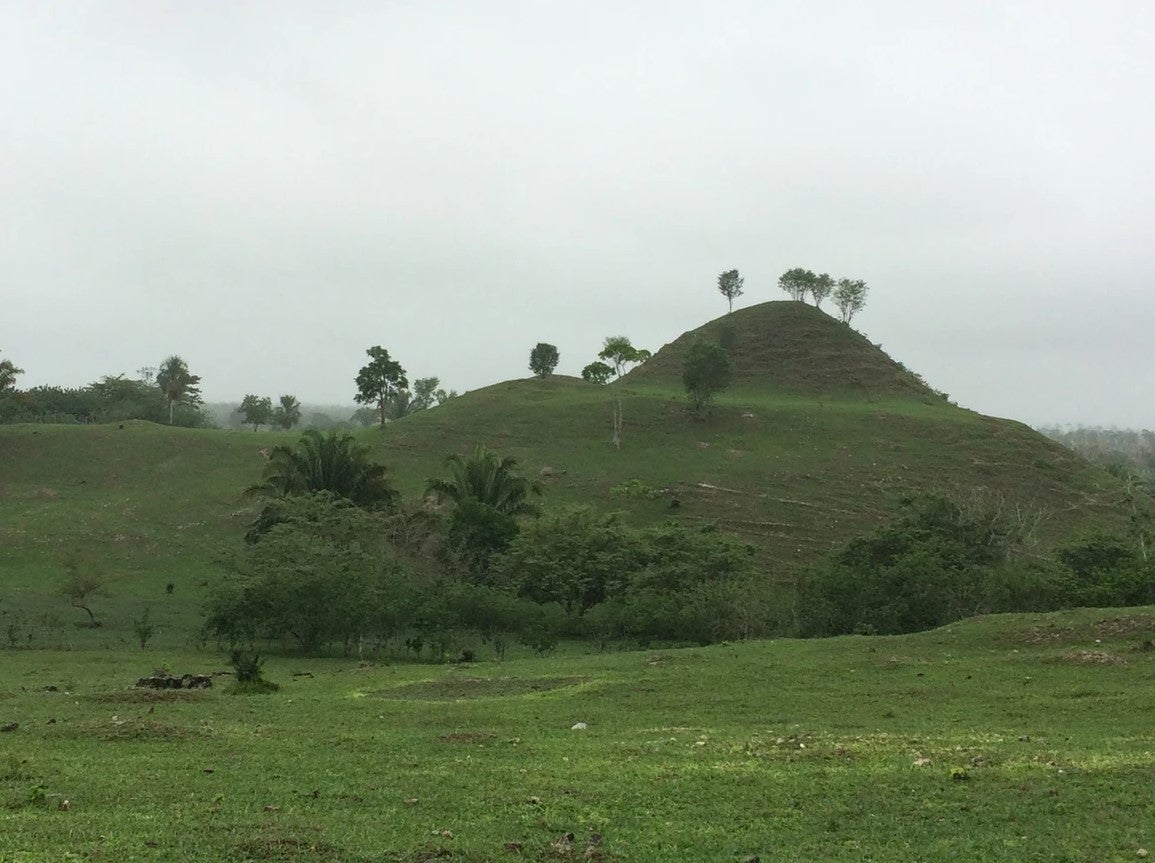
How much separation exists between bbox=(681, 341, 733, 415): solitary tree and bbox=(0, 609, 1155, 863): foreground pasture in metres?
69.1

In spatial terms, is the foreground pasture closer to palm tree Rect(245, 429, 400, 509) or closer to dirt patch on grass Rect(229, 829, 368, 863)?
dirt patch on grass Rect(229, 829, 368, 863)

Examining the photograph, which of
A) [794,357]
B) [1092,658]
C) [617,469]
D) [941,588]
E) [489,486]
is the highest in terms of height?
[794,357]

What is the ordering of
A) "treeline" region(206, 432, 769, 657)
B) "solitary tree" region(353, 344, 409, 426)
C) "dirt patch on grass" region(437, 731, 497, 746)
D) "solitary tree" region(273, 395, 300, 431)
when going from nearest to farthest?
1. "dirt patch on grass" region(437, 731, 497, 746)
2. "treeline" region(206, 432, 769, 657)
3. "solitary tree" region(353, 344, 409, 426)
4. "solitary tree" region(273, 395, 300, 431)

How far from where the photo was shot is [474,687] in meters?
26.0

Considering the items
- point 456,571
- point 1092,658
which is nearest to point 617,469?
point 456,571

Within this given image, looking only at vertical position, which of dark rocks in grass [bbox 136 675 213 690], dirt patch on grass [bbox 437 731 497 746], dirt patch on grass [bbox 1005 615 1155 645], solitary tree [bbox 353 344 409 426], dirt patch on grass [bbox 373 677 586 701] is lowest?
dirt patch on grass [bbox 373 677 586 701]

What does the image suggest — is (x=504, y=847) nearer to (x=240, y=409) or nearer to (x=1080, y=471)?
(x=1080, y=471)

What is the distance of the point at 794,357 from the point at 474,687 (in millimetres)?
99112

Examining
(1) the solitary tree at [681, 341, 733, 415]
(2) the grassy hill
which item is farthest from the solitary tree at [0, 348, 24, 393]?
(1) the solitary tree at [681, 341, 733, 415]

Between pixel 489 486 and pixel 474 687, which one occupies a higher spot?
pixel 489 486

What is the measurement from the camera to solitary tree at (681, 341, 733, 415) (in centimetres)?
9456

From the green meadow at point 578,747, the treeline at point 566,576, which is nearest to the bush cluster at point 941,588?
the treeline at point 566,576

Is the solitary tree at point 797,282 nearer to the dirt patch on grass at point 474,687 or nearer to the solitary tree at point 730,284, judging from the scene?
the solitary tree at point 730,284

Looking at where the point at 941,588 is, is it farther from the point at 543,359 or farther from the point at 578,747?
the point at 543,359
